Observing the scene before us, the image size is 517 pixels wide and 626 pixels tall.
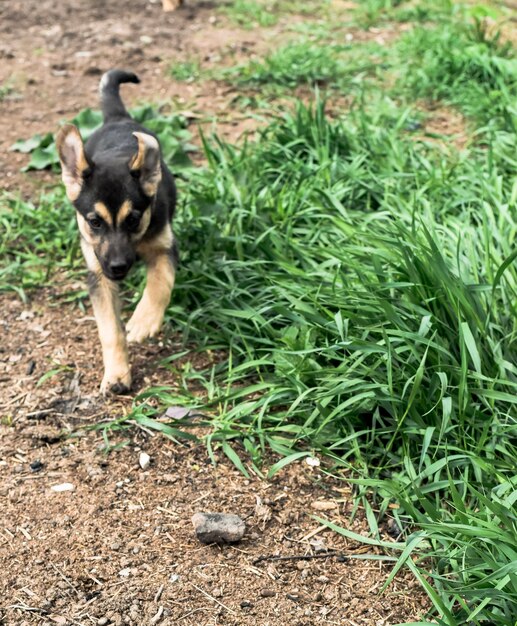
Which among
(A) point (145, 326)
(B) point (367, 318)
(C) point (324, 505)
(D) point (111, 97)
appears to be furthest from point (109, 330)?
(D) point (111, 97)

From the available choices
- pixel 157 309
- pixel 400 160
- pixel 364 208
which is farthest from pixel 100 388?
pixel 400 160

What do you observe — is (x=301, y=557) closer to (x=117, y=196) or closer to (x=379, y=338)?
(x=379, y=338)

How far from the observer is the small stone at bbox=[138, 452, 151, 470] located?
3.70 meters

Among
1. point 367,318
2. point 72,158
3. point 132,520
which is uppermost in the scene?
point 72,158

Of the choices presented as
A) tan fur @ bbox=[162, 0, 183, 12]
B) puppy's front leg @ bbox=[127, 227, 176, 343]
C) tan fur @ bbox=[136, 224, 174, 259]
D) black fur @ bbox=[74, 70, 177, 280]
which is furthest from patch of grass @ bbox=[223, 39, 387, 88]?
puppy's front leg @ bbox=[127, 227, 176, 343]

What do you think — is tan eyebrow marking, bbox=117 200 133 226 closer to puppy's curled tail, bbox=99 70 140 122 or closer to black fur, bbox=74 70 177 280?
black fur, bbox=74 70 177 280

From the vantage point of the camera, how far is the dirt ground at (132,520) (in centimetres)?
302

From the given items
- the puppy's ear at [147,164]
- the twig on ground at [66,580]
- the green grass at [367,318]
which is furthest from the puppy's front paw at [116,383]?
the twig on ground at [66,580]

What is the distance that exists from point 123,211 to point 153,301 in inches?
19.4

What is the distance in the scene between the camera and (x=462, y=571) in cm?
285

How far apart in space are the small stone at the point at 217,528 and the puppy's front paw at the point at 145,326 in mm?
1212

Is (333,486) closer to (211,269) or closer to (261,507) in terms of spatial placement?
(261,507)

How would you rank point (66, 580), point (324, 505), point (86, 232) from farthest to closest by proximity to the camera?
point (86, 232)
point (324, 505)
point (66, 580)

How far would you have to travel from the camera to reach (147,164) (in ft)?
13.8
